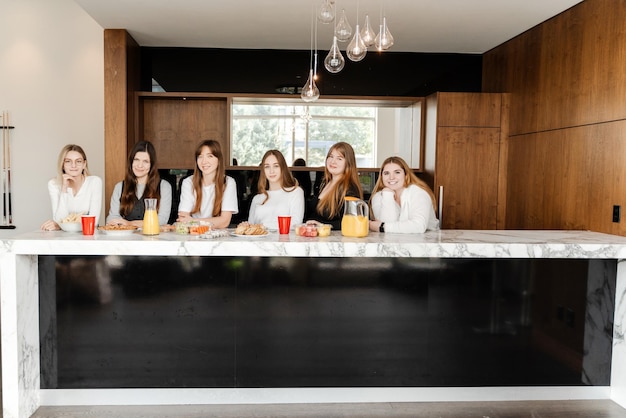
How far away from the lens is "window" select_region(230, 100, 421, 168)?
493cm

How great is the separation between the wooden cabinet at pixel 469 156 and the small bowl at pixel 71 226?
2945mm

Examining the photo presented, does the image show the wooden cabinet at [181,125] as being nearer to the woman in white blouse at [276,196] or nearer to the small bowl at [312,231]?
the woman in white blouse at [276,196]

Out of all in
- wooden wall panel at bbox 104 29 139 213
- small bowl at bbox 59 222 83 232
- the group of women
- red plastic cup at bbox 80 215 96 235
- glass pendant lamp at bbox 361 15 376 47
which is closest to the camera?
glass pendant lamp at bbox 361 15 376 47

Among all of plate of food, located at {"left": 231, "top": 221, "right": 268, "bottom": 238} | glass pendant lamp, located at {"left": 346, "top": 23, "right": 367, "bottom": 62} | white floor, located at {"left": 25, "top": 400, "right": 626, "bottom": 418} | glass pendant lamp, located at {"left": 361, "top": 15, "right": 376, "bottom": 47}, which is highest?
glass pendant lamp, located at {"left": 361, "top": 15, "right": 376, "bottom": 47}

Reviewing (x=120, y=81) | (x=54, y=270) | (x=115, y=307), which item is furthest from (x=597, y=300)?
(x=120, y=81)

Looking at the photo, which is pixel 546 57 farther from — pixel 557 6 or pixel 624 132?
pixel 624 132

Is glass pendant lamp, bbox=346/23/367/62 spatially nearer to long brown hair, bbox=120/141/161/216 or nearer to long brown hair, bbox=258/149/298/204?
long brown hair, bbox=258/149/298/204

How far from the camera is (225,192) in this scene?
343 cm

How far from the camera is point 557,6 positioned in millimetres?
3727

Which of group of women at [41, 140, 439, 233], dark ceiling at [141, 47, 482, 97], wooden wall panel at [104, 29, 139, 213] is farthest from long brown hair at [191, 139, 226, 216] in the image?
dark ceiling at [141, 47, 482, 97]

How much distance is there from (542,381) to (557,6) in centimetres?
248

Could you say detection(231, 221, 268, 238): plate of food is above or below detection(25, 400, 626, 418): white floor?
above

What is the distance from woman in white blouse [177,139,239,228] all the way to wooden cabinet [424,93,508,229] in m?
2.04

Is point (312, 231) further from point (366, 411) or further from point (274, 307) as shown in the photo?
point (366, 411)
